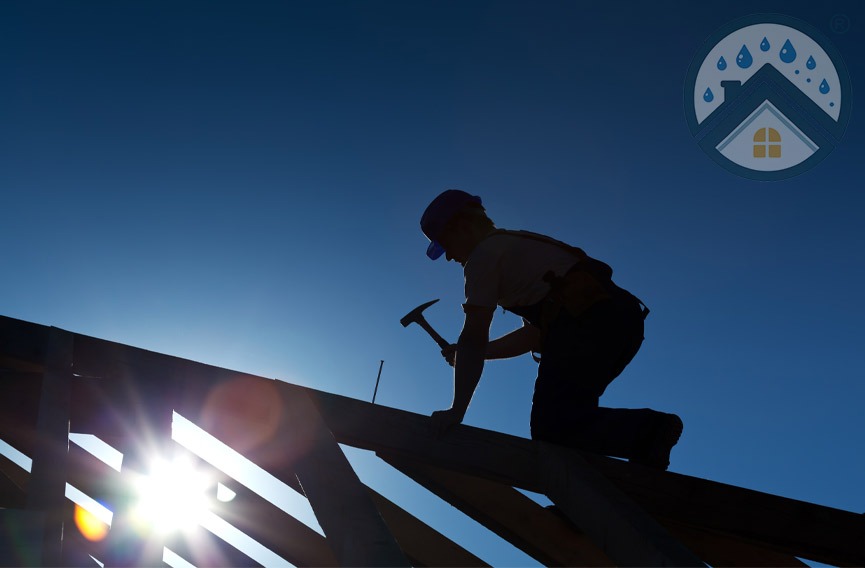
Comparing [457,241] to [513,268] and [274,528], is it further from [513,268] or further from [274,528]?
[274,528]

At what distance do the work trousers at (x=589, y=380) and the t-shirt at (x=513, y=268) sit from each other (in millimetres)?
174

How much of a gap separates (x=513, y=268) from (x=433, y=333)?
131 centimetres

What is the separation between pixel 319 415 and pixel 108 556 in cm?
79

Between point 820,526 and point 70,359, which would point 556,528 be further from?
point 70,359

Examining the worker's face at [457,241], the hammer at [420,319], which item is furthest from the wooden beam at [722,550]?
the hammer at [420,319]

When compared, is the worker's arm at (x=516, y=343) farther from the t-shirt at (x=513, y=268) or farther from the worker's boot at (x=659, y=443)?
the worker's boot at (x=659, y=443)

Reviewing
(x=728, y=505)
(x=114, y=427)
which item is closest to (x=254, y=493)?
(x=114, y=427)

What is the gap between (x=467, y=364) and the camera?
3197 mm

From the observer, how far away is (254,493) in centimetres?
377

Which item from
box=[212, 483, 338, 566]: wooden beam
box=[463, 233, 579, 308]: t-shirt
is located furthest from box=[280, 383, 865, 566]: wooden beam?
box=[212, 483, 338, 566]: wooden beam

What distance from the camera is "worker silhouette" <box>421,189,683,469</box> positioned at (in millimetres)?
3127

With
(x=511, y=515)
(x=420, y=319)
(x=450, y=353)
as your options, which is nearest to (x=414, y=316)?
(x=420, y=319)

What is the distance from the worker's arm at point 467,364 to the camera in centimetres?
299

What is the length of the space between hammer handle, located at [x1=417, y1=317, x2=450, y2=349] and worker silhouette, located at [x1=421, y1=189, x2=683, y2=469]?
3.37ft
